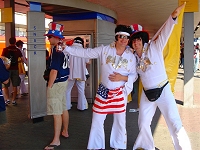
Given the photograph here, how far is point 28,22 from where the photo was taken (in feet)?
16.9

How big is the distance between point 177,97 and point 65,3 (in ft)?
16.0

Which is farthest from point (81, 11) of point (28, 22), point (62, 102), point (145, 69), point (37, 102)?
point (145, 69)

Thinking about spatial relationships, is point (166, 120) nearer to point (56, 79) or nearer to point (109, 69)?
point (109, 69)

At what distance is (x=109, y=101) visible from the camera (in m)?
3.72

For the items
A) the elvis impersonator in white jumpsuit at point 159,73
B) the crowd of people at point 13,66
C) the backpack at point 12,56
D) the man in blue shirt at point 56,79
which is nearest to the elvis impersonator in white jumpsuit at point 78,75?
the crowd of people at point 13,66

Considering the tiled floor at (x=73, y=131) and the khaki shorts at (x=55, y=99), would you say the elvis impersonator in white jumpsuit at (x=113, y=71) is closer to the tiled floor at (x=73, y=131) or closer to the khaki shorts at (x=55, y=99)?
the khaki shorts at (x=55, y=99)

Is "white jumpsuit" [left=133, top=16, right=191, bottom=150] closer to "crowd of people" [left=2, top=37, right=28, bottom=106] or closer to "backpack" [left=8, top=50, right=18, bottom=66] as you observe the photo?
"crowd of people" [left=2, top=37, right=28, bottom=106]

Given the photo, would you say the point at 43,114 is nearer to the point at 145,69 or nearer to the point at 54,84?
the point at 54,84

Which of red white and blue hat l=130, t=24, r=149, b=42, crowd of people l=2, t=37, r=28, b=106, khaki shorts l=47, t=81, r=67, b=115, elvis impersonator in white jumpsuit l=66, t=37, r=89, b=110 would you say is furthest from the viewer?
crowd of people l=2, t=37, r=28, b=106

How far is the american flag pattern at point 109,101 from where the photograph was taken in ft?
12.1

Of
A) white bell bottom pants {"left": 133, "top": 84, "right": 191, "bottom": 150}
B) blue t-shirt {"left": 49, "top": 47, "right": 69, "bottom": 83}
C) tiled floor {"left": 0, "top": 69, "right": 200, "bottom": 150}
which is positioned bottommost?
tiled floor {"left": 0, "top": 69, "right": 200, "bottom": 150}

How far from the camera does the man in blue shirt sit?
12.9 feet

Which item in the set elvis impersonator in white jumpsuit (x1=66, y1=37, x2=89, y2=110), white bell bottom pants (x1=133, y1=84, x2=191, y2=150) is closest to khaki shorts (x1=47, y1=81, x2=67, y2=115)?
white bell bottom pants (x1=133, y1=84, x2=191, y2=150)

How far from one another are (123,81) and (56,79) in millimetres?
1055
